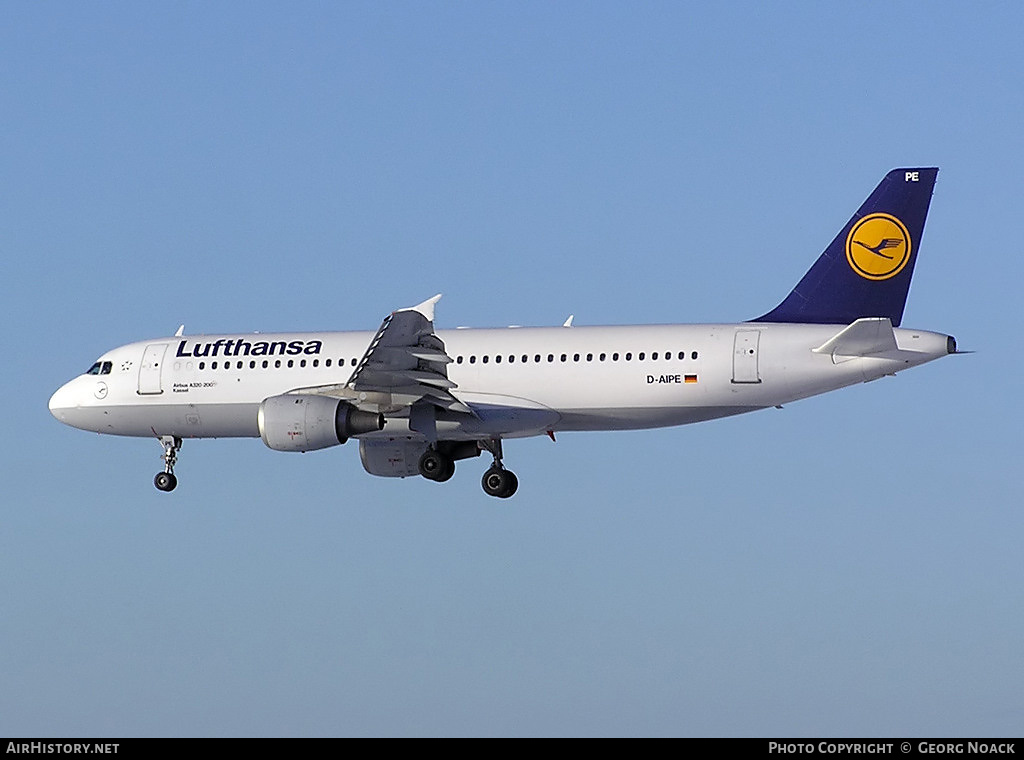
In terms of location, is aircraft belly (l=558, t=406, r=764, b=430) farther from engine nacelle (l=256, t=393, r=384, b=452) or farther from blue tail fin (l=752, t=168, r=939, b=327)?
engine nacelle (l=256, t=393, r=384, b=452)

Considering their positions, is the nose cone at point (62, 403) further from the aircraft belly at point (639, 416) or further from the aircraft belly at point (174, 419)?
the aircraft belly at point (639, 416)

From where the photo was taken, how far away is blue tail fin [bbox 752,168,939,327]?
3656cm

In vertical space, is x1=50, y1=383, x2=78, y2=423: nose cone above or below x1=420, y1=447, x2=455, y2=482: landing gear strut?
above

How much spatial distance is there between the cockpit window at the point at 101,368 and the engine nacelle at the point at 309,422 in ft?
24.3

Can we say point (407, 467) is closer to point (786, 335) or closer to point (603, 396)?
point (603, 396)

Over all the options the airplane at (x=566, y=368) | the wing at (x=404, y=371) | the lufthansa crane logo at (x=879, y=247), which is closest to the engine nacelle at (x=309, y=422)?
the airplane at (x=566, y=368)

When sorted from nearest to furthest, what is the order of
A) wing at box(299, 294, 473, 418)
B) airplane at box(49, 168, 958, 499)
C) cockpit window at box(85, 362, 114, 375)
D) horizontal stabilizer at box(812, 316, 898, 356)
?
1. horizontal stabilizer at box(812, 316, 898, 356)
2. wing at box(299, 294, 473, 418)
3. airplane at box(49, 168, 958, 499)
4. cockpit window at box(85, 362, 114, 375)

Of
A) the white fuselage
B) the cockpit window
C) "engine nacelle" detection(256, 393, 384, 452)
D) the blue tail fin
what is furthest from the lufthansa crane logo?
the cockpit window

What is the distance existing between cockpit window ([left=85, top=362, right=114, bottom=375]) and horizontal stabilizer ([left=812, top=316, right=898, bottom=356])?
Answer: 18.1m

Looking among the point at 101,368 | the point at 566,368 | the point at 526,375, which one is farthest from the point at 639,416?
the point at 101,368

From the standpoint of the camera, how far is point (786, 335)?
36.0 metres

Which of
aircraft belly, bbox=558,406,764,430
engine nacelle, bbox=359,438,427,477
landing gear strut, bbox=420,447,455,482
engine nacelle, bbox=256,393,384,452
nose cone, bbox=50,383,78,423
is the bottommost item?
engine nacelle, bbox=256,393,384,452
